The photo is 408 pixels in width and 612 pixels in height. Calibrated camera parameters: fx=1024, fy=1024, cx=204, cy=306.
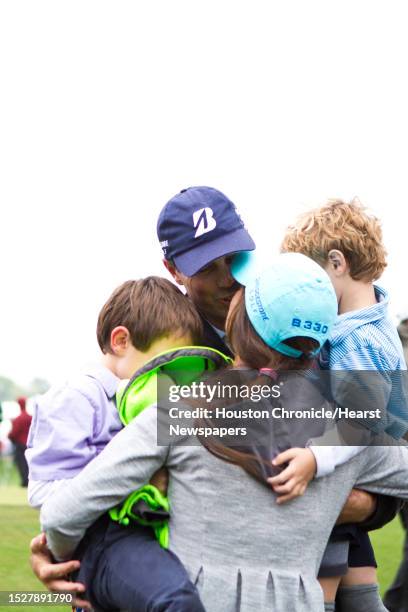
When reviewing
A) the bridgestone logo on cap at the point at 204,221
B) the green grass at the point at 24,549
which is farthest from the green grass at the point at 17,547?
the bridgestone logo on cap at the point at 204,221

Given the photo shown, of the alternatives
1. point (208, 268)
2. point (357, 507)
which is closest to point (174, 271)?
point (208, 268)

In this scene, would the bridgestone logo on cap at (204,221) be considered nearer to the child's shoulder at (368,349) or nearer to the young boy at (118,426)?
the young boy at (118,426)

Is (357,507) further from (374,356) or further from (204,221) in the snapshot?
(204,221)

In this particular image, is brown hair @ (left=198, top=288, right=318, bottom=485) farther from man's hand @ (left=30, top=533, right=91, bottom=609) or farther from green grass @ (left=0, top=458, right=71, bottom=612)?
green grass @ (left=0, top=458, right=71, bottom=612)

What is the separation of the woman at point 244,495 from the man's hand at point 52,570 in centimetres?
10

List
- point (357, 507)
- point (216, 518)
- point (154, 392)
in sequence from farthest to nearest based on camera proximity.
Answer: point (357, 507), point (154, 392), point (216, 518)

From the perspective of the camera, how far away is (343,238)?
2.99m

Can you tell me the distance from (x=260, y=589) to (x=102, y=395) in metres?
0.61

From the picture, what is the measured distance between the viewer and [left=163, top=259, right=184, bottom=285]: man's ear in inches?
115

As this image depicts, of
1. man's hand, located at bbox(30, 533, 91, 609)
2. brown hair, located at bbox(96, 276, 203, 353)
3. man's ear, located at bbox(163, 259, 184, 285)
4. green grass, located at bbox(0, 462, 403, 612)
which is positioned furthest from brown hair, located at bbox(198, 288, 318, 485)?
green grass, located at bbox(0, 462, 403, 612)

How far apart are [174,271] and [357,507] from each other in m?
0.89

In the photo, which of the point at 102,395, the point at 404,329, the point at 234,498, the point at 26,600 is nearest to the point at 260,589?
the point at 234,498

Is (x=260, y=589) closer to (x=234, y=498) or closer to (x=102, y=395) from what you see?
(x=234, y=498)

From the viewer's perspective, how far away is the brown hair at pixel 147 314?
252 centimetres
